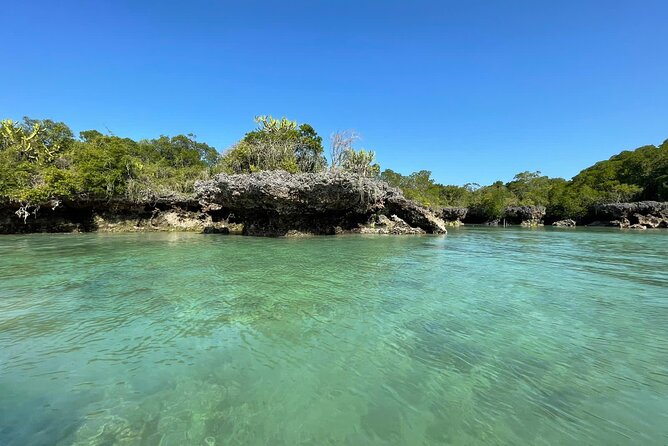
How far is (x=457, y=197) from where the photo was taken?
2657 inches

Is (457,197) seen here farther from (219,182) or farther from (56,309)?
(56,309)

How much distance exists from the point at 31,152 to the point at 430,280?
39.7 metres

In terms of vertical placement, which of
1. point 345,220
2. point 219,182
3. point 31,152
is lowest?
point 345,220

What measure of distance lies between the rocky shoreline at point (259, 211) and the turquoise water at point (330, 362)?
12.4 meters

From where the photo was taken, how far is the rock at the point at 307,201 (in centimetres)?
1989

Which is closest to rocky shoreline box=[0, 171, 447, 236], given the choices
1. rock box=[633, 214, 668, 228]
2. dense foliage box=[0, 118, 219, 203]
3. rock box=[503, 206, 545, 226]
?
dense foliage box=[0, 118, 219, 203]

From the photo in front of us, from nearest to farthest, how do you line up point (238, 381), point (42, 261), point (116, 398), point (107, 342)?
point (116, 398) < point (238, 381) < point (107, 342) < point (42, 261)

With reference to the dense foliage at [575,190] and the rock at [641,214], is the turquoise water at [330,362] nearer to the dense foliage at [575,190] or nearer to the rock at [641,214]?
the dense foliage at [575,190]

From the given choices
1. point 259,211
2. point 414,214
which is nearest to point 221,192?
point 259,211

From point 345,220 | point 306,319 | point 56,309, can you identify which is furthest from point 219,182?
point 306,319

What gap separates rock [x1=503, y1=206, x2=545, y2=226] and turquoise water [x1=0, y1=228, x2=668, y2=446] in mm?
52737

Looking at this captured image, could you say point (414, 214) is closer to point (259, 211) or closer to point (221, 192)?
point (259, 211)

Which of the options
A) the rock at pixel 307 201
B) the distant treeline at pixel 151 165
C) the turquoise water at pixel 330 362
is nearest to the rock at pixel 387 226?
the rock at pixel 307 201

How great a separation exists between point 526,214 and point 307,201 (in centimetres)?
4829
